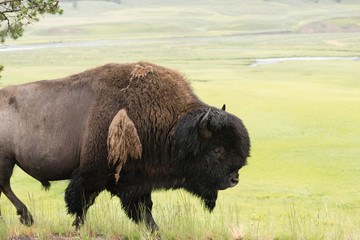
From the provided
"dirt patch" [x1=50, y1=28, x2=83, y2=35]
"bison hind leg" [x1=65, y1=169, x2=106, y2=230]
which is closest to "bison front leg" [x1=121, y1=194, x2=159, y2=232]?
"bison hind leg" [x1=65, y1=169, x2=106, y2=230]

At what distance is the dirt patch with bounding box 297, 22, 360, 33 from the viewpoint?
82.6 m

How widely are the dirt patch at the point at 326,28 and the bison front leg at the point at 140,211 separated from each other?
79762 millimetres

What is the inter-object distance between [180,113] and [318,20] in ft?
298

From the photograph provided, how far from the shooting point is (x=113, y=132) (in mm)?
5457

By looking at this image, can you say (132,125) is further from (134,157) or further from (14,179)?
(14,179)

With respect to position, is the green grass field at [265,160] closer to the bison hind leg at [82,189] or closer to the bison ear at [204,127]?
the bison hind leg at [82,189]

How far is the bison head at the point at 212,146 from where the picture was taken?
550 centimetres

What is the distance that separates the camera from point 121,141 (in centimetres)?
541

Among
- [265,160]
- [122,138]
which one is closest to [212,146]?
[122,138]

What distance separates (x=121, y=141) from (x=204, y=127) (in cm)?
85

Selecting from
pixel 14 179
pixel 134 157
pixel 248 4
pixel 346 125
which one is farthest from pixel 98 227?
pixel 248 4

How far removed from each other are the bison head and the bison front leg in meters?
0.72

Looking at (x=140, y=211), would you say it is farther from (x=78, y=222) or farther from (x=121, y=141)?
(x=121, y=141)

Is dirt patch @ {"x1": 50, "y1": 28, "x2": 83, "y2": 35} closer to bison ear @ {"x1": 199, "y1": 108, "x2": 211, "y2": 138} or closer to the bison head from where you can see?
the bison head
